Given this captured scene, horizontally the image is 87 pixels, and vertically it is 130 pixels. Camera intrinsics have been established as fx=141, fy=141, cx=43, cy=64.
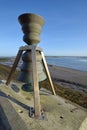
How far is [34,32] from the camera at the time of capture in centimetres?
467

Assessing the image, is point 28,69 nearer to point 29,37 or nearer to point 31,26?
point 29,37

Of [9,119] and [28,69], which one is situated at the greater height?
[28,69]

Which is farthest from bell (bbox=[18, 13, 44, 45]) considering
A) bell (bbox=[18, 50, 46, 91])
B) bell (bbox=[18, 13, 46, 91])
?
bell (bbox=[18, 50, 46, 91])

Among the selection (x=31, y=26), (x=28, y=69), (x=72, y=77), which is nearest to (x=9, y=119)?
(x=28, y=69)

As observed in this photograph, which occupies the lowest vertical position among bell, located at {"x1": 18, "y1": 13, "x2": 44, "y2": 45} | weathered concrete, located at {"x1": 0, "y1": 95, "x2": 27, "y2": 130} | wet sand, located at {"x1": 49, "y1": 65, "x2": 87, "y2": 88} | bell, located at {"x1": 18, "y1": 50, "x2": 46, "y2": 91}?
wet sand, located at {"x1": 49, "y1": 65, "x2": 87, "y2": 88}

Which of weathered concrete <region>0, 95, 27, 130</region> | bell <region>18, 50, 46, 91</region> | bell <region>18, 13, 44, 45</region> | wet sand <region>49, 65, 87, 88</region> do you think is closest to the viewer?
weathered concrete <region>0, 95, 27, 130</region>

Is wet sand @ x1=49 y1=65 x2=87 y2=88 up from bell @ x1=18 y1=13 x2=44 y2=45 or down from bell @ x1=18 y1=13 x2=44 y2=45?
down

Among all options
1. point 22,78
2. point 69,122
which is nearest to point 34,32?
point 22,78

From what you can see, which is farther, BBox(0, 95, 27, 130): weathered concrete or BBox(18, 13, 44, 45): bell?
BBox(18, 13, 44, 45): bell

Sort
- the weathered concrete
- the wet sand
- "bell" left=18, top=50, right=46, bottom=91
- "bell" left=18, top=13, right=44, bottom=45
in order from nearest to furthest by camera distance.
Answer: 1. the weathered concrete
2. "bell" left=18, top=13, right=44, bottom=45
3. "bell" left=18, top=50, right=46, bottom=91
4. the wet sand

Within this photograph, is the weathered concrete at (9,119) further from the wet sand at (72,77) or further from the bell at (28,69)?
the wet sand at (72,77)

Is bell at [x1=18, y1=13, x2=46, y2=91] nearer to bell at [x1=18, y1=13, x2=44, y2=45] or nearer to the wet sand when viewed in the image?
bell at [x1=18, y1=13, x2=44, y2=45]

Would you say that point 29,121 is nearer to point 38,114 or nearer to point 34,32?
point 38,114

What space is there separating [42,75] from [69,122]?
195 cm
